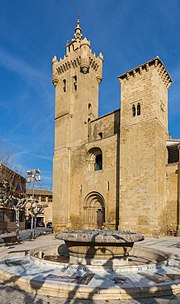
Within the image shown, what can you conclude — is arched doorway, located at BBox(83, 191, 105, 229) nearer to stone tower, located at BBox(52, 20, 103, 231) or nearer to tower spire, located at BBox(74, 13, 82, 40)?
stone tower, located at BBox(52, 20, 103, 231)

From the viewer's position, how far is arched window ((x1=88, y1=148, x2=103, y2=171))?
25.4 m

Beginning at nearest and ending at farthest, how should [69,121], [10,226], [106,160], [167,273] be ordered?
[167,273], [106,160], [69,121], [10,226]

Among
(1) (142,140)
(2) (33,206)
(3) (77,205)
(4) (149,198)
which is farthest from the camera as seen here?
(3) (77,205)

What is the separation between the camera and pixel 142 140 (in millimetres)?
20125

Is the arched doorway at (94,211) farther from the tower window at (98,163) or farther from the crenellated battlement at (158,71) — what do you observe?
the crenellated battlement at (158,71)

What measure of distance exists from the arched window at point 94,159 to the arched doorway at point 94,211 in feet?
9.39

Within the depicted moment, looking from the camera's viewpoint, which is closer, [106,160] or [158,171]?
[158,171]

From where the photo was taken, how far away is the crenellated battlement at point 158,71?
67.8ft

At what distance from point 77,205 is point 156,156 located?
10333mm

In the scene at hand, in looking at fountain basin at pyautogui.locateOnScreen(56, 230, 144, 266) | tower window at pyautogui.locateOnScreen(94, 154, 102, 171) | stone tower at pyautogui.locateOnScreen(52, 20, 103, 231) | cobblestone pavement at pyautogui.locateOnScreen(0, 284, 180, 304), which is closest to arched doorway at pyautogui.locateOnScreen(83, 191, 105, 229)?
stone tower at pyautogui.locateOnScreen(52, 20, 103, 231)

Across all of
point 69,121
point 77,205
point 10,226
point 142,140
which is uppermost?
point 69,121

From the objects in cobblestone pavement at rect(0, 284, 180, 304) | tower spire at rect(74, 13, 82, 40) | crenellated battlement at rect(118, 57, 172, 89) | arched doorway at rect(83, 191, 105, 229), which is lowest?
arched doorway at rect(83, 191, 105, 229)

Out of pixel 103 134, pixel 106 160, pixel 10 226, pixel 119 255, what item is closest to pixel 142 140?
pixel 106 160

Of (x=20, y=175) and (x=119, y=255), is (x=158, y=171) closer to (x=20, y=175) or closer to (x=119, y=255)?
(x=119, y=255)
